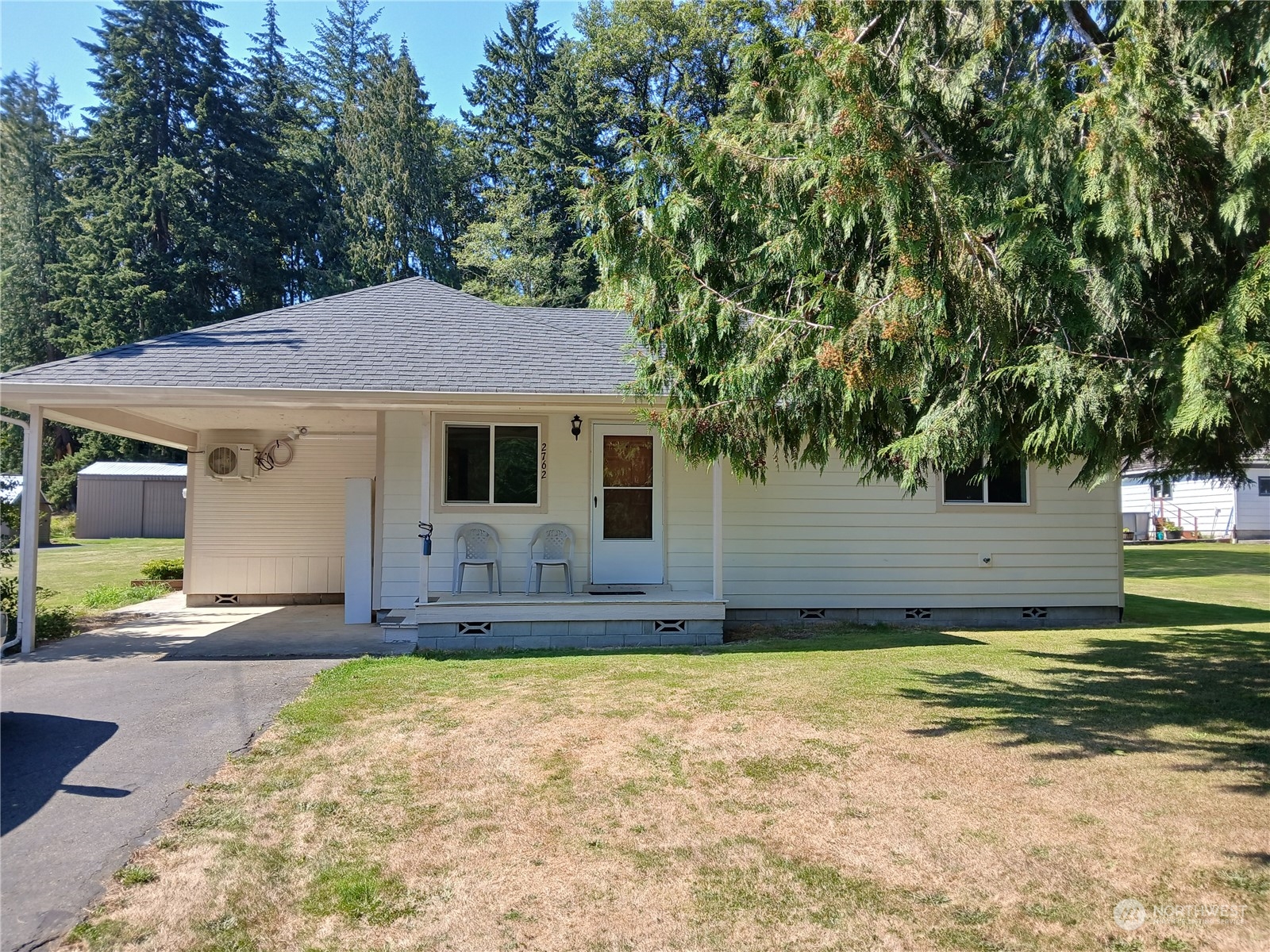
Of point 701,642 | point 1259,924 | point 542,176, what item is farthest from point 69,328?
point 1259,924

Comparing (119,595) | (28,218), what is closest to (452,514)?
(119,595)

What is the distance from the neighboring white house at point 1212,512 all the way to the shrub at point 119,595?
1062 inches

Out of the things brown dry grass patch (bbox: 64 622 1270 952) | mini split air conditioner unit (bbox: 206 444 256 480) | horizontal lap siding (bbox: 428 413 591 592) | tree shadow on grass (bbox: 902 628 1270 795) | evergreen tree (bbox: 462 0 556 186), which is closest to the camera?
brown dry grass patch (bbox: 64 622 1270 952)

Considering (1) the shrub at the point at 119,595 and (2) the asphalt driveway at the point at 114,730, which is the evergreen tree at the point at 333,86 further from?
(2) the asphalt driveway at the point at 114,730

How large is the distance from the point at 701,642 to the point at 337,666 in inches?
146

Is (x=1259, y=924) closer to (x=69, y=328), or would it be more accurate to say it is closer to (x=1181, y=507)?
(x=1181, y=507)

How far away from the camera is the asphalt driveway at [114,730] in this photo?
3412 mm

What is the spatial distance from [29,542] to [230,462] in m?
Result: 3.31

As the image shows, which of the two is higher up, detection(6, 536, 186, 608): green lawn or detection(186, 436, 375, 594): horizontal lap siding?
detection(186, 436, 375, 594): horizontal lap siding

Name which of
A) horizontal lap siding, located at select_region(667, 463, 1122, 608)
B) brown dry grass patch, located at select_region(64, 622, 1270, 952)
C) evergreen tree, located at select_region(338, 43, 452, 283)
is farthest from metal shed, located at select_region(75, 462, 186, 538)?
brown dry grass patch, located at select_region(64, 622, 1270, 952)

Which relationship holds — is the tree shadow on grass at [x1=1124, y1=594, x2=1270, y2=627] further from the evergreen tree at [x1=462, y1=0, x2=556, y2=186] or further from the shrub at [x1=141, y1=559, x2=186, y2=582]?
the evergreen tree at [x1=462, y1=0, x2=556, y2=186]

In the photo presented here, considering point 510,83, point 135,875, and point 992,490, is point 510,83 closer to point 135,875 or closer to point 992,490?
point 992,490

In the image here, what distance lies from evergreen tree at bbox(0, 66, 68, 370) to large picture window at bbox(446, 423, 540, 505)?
3183 centimetres

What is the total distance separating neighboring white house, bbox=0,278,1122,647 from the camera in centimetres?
859
